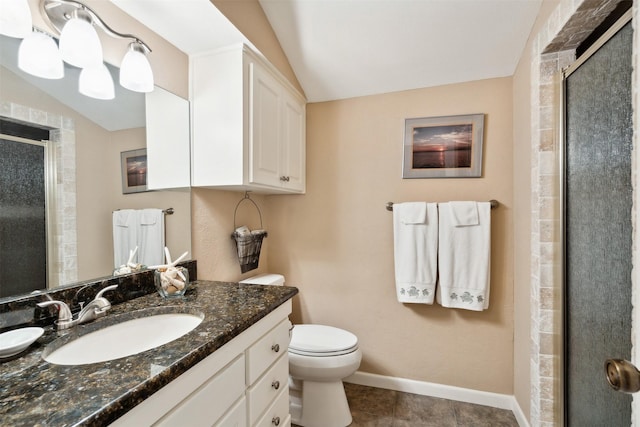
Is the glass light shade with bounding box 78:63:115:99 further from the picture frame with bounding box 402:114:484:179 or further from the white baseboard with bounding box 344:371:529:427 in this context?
the white baseboard with bounding box 344:371:529:427

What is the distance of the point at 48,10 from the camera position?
951mm

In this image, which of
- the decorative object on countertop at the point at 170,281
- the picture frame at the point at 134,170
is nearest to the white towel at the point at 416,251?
the decorative object on countertop at the point at 170,281

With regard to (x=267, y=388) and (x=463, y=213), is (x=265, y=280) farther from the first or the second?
(x=463, y=213)

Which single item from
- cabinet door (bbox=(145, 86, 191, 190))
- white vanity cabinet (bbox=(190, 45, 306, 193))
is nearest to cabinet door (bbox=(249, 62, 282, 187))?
white vanity cabinet (bbox=(190, 45, 306, 193))

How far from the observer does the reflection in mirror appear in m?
0.87

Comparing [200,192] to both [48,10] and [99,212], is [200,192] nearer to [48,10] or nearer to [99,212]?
[99,212]

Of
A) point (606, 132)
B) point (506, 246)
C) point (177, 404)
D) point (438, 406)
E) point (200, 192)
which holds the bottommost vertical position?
A: point (438, 406)

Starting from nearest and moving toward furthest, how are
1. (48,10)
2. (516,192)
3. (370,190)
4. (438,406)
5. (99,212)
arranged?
(48,10)
(99,212)
(516,192)
(438,406)
(370,190)

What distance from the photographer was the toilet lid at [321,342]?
1617mm

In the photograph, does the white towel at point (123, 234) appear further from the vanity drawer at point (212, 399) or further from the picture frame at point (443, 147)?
the picture frame at point (443, 147)

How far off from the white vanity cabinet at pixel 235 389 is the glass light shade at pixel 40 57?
1.04 meters

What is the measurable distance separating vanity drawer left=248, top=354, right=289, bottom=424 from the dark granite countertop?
248 millimetres

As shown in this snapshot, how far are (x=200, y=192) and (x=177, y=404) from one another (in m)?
1.13

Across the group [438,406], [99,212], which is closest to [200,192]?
[99,212]
